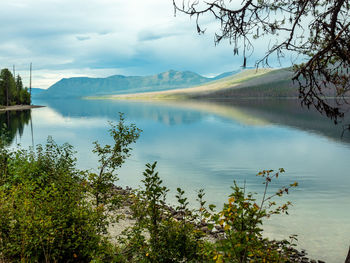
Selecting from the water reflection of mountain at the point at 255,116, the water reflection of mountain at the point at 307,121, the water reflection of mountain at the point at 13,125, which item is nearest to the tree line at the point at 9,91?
the water reflection of mountain at the point at 255,116

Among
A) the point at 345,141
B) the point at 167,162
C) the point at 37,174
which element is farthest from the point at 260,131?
the point at 37,174

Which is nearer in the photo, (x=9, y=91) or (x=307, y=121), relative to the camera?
(x=307, y=121)

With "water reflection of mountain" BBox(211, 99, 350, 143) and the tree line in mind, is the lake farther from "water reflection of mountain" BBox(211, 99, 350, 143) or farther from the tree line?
the tree line

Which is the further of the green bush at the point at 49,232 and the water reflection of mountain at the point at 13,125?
the water reflection of mountain at the point at 13,125

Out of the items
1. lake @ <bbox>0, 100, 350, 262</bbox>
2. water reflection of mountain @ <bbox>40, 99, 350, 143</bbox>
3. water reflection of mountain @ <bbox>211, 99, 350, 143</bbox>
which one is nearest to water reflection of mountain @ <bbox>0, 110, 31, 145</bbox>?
lake @ <bbox>0, 100, 350, 262</bbox>

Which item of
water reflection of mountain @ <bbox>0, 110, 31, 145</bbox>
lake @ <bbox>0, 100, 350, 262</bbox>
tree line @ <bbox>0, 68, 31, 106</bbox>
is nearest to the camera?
lake @ <bbox>0, 100, 350, 262</bbox>

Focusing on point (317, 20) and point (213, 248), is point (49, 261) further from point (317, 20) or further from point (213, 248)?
point (317, 20)

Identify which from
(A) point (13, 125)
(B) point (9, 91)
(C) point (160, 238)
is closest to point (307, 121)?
(A) point (13, 125)

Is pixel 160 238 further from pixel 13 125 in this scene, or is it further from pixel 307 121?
pixel 307 121

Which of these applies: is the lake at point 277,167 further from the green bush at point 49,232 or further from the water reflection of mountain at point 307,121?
the green bush at point 49,232

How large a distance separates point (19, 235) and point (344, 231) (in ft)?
38.5

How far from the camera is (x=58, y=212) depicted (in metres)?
6.45

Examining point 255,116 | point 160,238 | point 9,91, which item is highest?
point 9,91

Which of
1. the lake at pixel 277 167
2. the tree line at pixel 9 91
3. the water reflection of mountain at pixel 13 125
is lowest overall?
the lake at pixel 277 167
